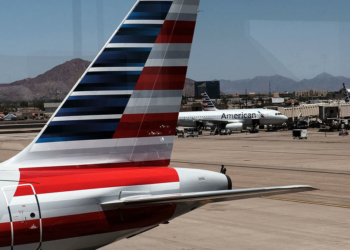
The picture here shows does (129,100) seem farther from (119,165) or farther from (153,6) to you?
(153,6)

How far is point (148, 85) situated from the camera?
8992mm

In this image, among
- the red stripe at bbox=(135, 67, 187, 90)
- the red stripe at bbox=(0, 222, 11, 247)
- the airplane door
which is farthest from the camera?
the red stripe at bbox=(135, 67, 187, 90)

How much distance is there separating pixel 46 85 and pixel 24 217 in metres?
5.43

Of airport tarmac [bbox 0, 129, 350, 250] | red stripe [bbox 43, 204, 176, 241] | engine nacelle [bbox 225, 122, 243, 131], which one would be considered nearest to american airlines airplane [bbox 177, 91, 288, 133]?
engine nacelle [bbox 225, 122, 243, 131]

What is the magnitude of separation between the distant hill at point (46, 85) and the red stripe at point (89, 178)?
10.2 ft

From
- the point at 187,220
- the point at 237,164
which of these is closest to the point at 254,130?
the point at 237,164

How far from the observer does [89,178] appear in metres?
7.88

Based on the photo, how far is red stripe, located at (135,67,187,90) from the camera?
29.3 ft

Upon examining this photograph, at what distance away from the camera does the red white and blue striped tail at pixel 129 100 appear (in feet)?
27.5

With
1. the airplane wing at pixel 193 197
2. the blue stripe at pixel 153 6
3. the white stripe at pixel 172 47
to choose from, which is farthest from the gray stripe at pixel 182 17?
the airplane wing at pixel 193 197

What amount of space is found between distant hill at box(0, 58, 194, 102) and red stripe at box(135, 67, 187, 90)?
2485 millimetres

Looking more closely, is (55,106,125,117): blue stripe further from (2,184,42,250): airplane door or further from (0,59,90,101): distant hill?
(0,59,90,101): distant hill

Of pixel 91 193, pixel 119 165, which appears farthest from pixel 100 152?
pixel 91 193

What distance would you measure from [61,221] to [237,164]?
100 ft
